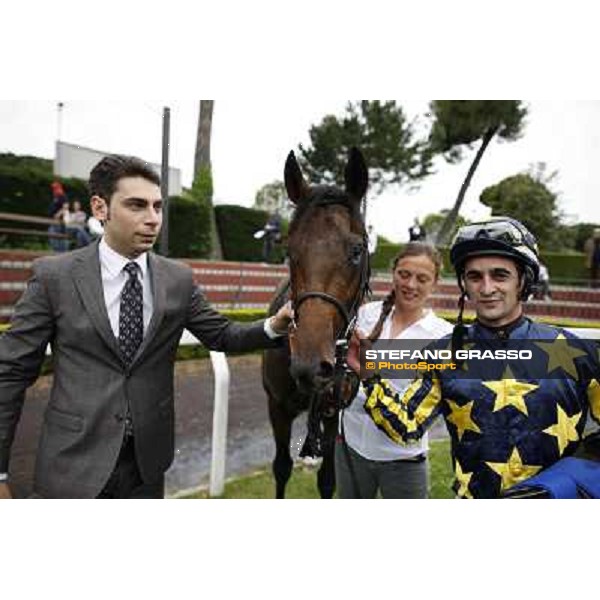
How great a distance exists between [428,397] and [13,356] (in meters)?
1.34

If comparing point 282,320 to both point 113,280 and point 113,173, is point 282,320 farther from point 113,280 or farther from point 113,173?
point 113,173

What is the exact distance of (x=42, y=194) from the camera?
216 centimetres

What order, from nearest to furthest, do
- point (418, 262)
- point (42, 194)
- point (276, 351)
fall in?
point (418, 262)
point (42, 194)
point (276, 351)

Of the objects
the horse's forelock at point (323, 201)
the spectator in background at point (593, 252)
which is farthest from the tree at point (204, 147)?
the spectator in background at point (593, 252)

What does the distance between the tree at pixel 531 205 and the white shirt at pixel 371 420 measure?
0.47m

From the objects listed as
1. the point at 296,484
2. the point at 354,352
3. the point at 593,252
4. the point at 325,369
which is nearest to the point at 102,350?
the point at 325,369

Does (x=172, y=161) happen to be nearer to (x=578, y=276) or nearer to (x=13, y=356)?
(x=13, y=356)

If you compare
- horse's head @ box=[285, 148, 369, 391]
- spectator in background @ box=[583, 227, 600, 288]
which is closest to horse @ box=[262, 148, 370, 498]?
horse's head @ box=[285, 148, 369, 391]

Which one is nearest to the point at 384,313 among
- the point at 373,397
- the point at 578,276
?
the point at 373,397

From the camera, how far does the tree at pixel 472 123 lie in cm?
193

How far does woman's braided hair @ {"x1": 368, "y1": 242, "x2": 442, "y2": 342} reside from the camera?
1.93 m

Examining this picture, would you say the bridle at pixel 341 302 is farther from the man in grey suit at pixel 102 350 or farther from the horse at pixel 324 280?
the man in grey suit at pixel 102 350

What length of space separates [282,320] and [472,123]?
1.03m

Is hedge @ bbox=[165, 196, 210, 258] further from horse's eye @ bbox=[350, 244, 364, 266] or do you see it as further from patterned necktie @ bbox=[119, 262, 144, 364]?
horse's eye @ bbox=[350, 244, 364, 266]
